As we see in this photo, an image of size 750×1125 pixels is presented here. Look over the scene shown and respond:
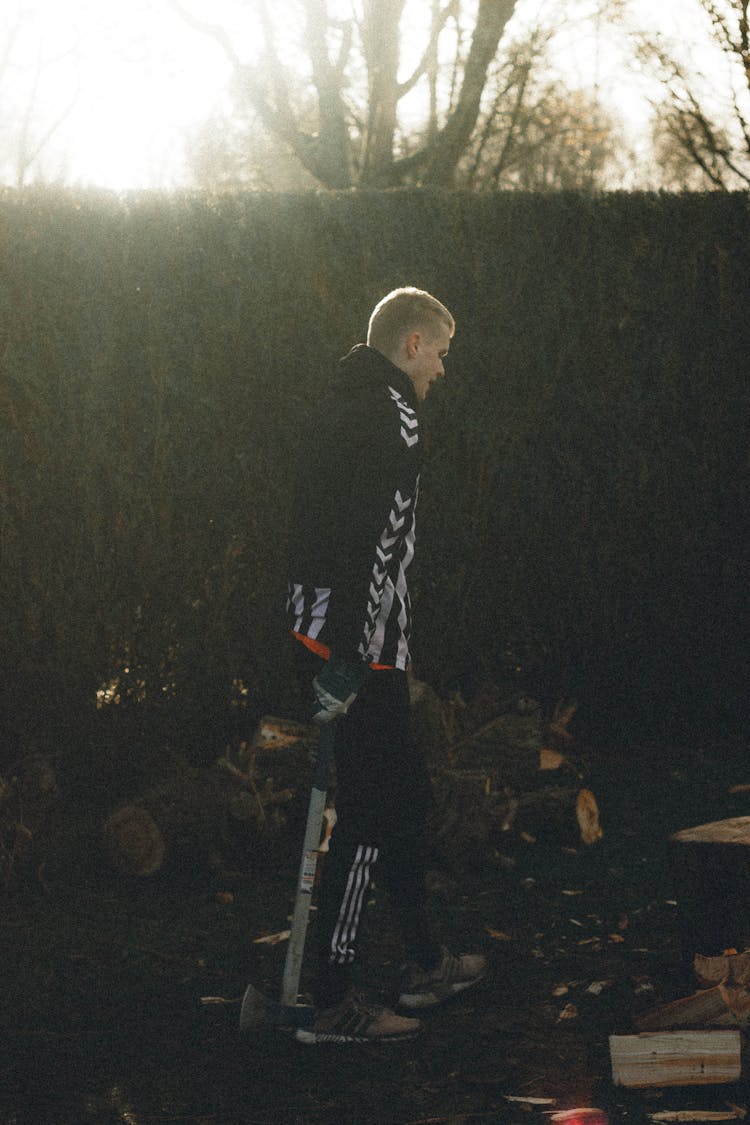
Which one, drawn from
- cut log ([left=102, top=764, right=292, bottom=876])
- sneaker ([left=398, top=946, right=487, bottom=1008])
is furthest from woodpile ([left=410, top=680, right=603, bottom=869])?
sneaker ([left=398, top=946, right=487, bottom=1008])

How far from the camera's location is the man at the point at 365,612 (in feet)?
→ 11.2

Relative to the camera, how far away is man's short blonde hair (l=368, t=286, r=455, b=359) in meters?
3.61

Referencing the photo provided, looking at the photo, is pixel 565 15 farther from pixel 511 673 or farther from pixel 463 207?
pixel 511 673

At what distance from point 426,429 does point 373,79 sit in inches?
337

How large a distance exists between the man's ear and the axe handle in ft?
3.49

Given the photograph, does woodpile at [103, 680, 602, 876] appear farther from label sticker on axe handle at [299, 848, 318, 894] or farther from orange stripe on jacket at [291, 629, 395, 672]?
orange stripe on jacket at [291, 629, 395, 672]

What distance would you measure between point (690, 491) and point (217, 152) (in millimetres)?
21148

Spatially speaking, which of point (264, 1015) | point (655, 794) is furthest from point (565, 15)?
point (264, 1015)

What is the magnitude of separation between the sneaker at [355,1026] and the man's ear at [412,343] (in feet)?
5.99

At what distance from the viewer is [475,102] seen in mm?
13383

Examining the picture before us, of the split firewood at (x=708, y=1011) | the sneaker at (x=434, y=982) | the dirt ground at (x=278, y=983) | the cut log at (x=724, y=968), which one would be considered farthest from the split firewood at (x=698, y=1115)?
the sneaker at (x=434, y=982)

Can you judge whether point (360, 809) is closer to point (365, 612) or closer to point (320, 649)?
point (320, 649)

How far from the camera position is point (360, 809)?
11.7ft

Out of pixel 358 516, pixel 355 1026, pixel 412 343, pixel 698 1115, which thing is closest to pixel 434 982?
pixel 355 1026
